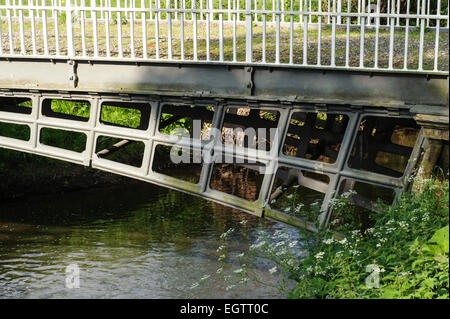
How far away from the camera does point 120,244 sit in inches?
560

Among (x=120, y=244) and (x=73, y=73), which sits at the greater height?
(x=73, y=73)

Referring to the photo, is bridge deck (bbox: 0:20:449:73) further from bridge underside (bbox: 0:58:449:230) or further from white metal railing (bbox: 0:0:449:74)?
bridge underside (bbox: 0:58:449:230)

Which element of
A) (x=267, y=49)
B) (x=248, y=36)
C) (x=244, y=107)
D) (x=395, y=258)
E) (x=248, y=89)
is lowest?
(x=395, y=258)

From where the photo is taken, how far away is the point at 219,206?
1705 cm

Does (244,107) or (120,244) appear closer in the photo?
(244,107)

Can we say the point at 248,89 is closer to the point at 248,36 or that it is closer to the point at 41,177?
the point at 248,36

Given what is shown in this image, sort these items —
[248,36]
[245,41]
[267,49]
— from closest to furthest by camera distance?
[248,36]
[267,49]
[245,41]

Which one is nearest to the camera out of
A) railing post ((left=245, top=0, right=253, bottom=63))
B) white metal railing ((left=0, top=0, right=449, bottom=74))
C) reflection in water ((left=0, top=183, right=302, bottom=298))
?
white metal railing ((left=0, top=0, right=449, bottom=74))

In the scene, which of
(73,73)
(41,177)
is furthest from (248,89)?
(41,177)

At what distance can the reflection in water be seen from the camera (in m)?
11.8

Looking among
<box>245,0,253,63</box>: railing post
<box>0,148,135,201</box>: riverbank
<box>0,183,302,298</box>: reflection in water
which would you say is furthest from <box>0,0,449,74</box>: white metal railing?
<box>0,148,135,201</box>: riverbank

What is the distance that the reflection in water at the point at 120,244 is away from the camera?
11.8 metres
